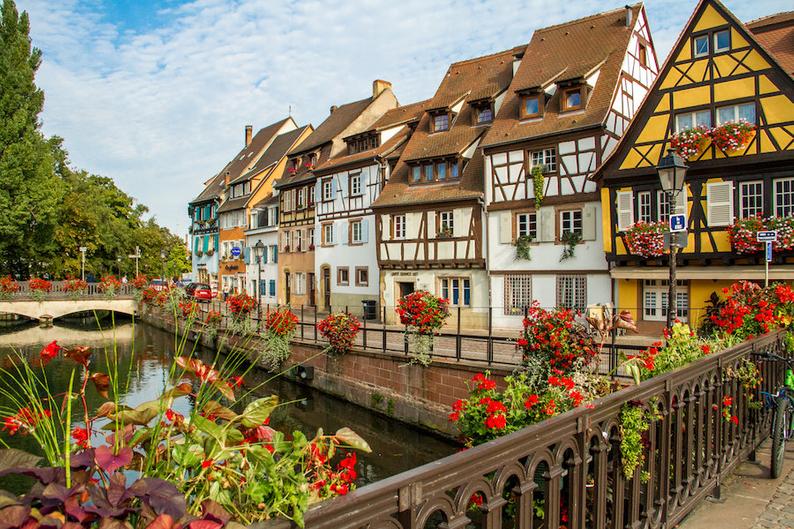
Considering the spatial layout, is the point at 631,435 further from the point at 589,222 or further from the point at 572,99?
the point at 572,99

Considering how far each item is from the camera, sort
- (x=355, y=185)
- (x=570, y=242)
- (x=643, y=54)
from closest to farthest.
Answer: (x=570, y=242) < (x=643, y=54) < (x=355, y=185)

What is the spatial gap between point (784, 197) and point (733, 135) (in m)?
2.22

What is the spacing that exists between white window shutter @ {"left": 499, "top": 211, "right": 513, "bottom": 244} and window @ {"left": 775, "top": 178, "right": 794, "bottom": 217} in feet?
28.6

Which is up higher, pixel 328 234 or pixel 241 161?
pixel 241 161

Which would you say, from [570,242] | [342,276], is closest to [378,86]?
[342,276]

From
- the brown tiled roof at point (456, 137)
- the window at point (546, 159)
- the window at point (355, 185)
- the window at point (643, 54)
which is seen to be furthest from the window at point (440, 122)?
the window at point (643, 54)

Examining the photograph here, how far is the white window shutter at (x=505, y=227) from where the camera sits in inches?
917

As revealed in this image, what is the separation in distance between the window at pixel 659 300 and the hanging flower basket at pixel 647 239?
1.34 meters

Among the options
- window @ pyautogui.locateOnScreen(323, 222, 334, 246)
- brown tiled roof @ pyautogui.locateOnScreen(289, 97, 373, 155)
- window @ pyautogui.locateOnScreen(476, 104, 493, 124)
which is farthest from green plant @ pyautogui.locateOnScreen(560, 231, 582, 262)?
brown tiled roof @ pyautogui.locateOnScreen(289, 97, 373, 155)

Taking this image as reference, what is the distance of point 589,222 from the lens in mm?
21297

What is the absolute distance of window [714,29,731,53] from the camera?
18359mm

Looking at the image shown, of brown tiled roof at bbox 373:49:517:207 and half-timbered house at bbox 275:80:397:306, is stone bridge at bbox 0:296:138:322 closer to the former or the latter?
half-timbered house at bbox 275:80:397:306

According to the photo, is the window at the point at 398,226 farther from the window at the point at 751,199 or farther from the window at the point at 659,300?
the window at the point at 751,199

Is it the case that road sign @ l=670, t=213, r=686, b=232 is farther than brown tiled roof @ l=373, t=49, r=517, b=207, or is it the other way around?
brown tiled roof @ l=373, t=49, r=517, b=207
